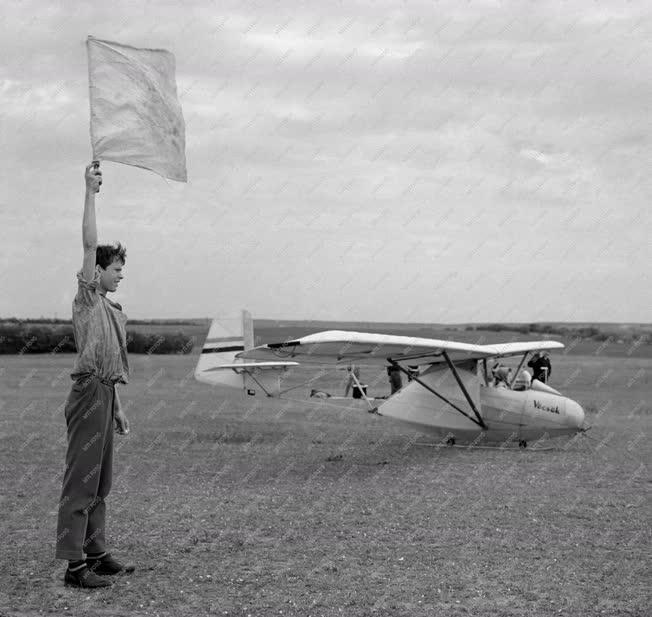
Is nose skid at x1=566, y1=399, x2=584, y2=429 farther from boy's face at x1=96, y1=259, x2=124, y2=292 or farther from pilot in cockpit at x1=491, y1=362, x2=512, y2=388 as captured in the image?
boy's face at x1=96, y1=259, x2=124, y2=292

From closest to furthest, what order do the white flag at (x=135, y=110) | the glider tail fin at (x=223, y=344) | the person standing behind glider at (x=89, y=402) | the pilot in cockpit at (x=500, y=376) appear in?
the person standing behind glider at (x=89, y=402) < the white flag at (x=135, y=110) < the pilot in cockpit at (x=500, y=376) < the glider tail fin at (x=223, y=344)

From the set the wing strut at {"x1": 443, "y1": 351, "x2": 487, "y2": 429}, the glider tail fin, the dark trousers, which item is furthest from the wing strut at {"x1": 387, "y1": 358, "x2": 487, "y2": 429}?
the dark trousers

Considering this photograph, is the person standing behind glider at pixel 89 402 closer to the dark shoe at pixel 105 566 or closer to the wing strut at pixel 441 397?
the dark shoe at pixel 105 566

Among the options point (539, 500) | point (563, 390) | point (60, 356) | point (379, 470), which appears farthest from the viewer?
point (60, 356)

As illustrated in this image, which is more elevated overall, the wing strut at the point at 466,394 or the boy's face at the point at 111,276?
the boy's face at the point at 111,276

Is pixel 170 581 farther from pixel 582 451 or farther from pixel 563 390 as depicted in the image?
pixel 563 390

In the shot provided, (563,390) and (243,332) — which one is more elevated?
(243,332)

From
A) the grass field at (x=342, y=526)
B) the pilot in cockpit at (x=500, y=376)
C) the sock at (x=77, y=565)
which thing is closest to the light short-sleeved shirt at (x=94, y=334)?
the sock at (x=77, y=565)

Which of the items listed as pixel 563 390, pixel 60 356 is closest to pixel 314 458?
pixel 563 390

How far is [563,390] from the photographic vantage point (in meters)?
32.7

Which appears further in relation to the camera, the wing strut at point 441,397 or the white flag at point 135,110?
the wing strut at point 441,397

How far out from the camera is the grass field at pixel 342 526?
493 centimetres

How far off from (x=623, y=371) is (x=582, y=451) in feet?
117

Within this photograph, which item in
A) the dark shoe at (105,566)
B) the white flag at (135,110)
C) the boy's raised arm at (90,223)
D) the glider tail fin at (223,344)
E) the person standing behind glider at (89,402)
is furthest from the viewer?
the glider tail fin at (223,344)
